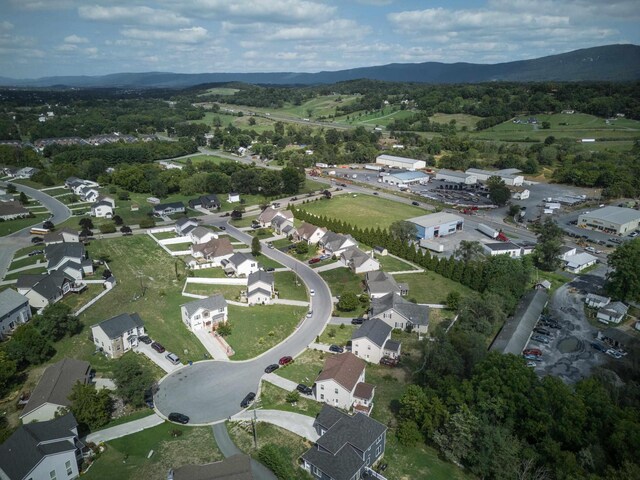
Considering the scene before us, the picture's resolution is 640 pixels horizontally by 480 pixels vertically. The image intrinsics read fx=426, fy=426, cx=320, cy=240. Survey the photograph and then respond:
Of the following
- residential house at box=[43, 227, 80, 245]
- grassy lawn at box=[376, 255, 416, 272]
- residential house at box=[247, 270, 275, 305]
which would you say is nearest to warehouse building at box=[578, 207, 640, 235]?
grassy lawn at box=[376, 255, 416, 272]

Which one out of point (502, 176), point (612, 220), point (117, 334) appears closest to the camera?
point (117, 334)

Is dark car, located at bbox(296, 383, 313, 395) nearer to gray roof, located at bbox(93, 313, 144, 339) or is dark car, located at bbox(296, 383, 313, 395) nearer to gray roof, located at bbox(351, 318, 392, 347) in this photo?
gray roof, located at bbox(351, 318, 392, 347)

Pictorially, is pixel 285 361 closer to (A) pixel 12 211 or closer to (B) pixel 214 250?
(B) pixel 214 250

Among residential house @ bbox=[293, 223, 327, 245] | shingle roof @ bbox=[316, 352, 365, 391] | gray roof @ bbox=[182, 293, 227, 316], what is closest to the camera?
shingle roof @ bbox=[316, 352, 365, 391]

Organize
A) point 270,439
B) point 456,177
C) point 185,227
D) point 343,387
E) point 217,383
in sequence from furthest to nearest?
point 456,177 < point 185,227 < point 217,383 < point 343,387 < point 270,439

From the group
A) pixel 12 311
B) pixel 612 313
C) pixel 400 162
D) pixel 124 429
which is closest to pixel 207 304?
pixel 124 429

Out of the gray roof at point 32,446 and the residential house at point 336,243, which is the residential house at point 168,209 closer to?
the residential house at point 336,243
